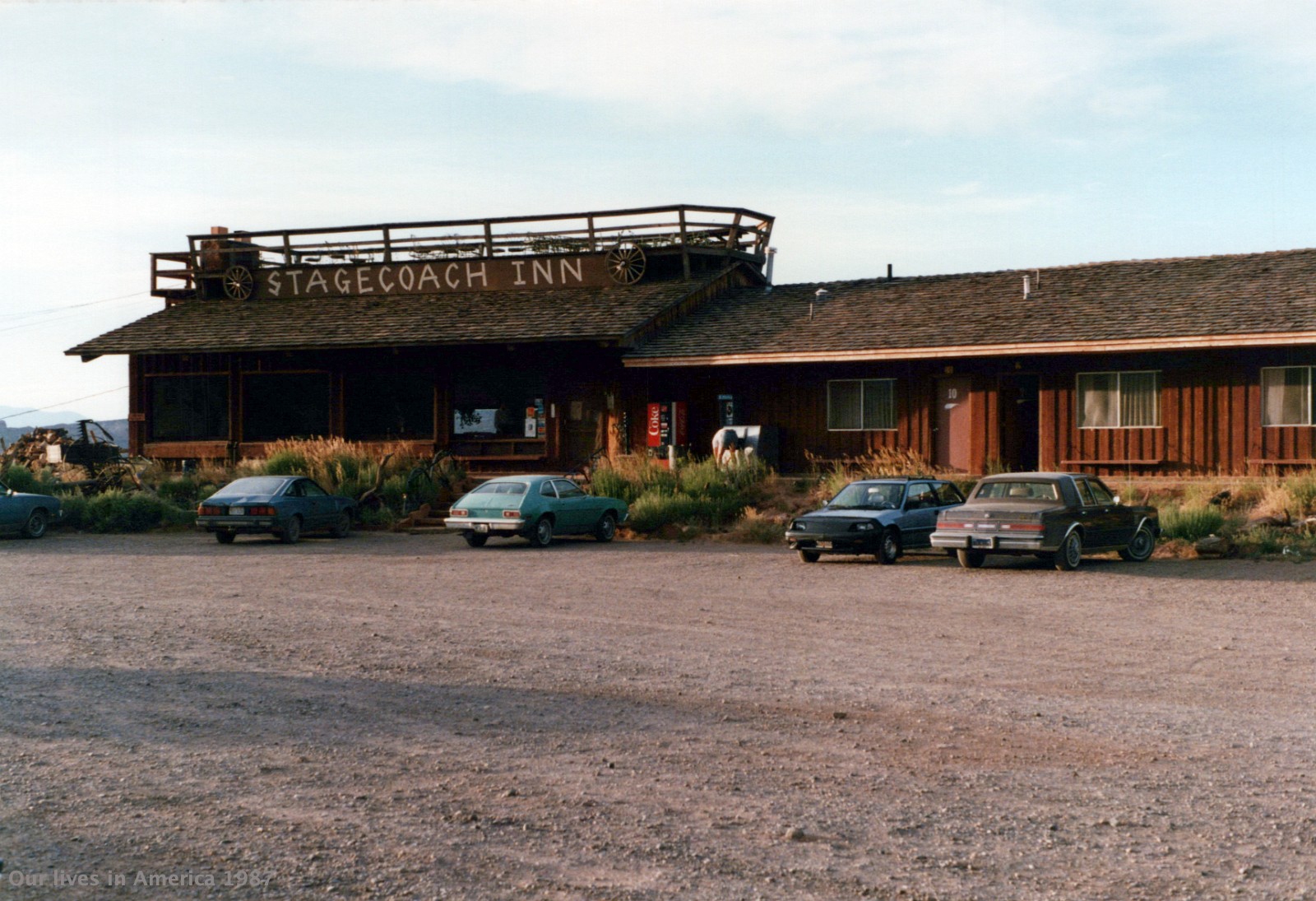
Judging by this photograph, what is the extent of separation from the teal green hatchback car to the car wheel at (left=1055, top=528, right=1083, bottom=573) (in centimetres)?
917

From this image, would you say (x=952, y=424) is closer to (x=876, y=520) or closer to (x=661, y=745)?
(x=876, y=520)

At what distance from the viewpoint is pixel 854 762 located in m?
7.50

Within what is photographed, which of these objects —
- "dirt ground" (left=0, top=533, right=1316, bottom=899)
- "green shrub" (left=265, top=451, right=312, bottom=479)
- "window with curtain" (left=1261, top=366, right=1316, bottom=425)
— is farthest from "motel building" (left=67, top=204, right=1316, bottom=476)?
"dirt ground" (left=0, top=533, right=1316, bottom=899)

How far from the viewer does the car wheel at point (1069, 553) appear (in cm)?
1842

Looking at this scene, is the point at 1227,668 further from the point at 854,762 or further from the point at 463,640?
the point at 463,640

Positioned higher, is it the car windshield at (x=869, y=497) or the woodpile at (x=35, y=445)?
the woodpile at (x=35, y=445)

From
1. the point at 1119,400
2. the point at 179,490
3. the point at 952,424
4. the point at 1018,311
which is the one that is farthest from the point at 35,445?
the point at 1119,400

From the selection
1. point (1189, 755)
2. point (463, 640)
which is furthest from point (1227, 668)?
point (463, 640)

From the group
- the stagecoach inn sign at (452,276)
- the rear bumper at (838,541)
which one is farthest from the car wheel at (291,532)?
the stagecoach inn sign at (452,276)

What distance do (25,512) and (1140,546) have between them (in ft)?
68.6

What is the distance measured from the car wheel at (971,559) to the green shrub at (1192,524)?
401cm

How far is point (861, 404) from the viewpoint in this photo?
1180 inches

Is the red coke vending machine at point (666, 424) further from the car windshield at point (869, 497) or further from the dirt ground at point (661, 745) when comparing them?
the dirt ground at point (661, 745)

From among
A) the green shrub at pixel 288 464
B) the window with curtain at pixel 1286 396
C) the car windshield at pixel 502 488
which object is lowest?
the car windshield at pixel 502 488
